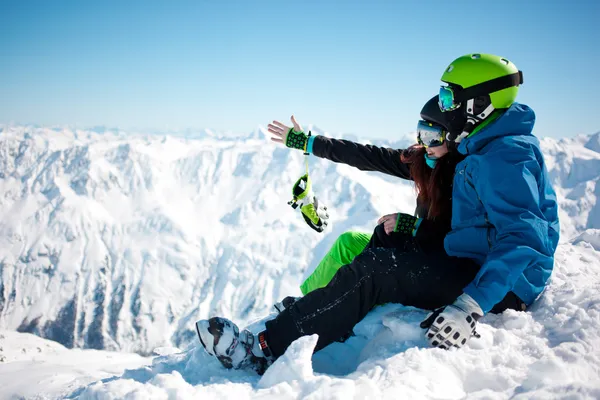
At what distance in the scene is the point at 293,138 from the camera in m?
6.88

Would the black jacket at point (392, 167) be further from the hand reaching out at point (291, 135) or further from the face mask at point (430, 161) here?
the hand reaching out at point (291, 135)

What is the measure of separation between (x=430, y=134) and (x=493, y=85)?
37.7 inches

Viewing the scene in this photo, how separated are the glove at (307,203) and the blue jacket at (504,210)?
2.91 m

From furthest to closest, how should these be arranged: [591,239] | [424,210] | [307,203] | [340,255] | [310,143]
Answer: [591,239] → [310,143] → [307,203] → [424,210] → [340,255]

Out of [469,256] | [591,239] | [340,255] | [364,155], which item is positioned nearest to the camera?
[469,256]

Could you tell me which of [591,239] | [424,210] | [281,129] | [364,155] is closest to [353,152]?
[364,155]

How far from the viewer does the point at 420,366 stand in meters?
3.11

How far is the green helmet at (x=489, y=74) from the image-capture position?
415cm

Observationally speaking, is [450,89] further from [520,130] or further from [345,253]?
[345,253]

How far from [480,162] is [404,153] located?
217 cm

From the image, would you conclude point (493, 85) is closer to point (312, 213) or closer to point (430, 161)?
point (430, 161)

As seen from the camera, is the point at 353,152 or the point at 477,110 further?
the point at 353,152

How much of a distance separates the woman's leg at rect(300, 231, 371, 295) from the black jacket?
0.32 meters

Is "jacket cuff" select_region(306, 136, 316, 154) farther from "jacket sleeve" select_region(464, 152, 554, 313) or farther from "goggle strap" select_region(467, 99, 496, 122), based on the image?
"jacket sleeve" select_region(464, 152, 554, 313)
